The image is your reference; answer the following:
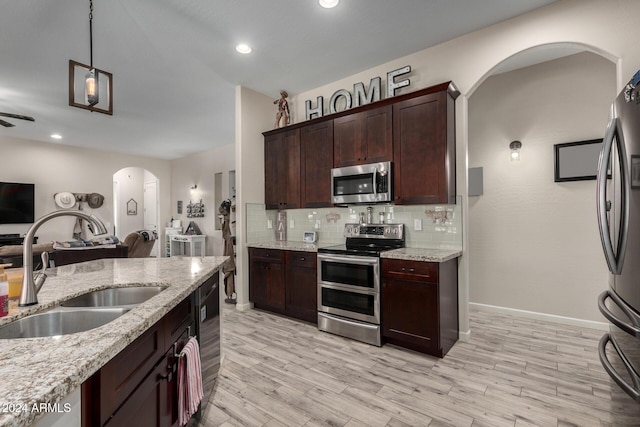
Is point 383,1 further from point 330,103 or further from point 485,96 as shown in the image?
point 485,96

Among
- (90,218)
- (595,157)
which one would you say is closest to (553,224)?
(595,157)

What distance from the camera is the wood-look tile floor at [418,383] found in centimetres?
190

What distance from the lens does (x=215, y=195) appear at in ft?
25.6

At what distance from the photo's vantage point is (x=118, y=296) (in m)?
1.69

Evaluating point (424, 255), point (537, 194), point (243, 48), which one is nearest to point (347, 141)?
point (243, 48)

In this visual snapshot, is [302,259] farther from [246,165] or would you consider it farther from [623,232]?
[623,232]

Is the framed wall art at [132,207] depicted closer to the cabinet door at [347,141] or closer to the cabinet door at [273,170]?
the cabinet door at [273,170]

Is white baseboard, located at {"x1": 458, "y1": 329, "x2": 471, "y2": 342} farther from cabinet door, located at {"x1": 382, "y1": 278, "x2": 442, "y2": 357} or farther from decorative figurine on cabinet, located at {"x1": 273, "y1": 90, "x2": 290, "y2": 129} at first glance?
decorative figurine on cabinet, located at {"x1": 273, "y1": 90, "x2": 290, "y2": 129}

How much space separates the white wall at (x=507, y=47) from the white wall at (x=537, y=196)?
41 cm

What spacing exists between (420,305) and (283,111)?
3099 millimetres

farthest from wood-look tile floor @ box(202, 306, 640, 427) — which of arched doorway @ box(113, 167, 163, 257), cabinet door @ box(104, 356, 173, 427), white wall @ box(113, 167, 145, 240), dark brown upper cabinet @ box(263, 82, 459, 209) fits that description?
white wall @ box(113, 167, 145, 240)

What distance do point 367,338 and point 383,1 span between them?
3.02 metres

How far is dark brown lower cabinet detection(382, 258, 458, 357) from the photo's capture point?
8.68 feet

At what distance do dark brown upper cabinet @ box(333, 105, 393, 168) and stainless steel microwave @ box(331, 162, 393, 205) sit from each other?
10 centimetres
